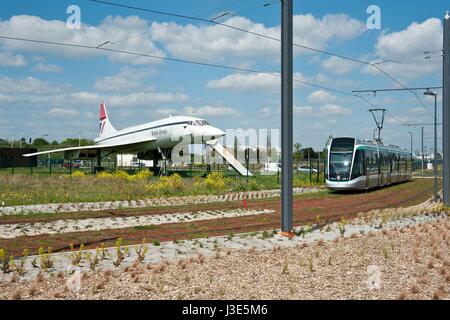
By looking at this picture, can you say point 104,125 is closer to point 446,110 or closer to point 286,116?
point 446,110

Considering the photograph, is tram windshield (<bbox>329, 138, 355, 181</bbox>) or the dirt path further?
tram windshield (<bbox>329, 138, 355, 181</bbox>)

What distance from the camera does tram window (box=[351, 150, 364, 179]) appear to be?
91.3ft

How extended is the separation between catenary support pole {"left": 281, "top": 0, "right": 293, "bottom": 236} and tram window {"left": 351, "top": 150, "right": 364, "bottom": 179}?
17091mm

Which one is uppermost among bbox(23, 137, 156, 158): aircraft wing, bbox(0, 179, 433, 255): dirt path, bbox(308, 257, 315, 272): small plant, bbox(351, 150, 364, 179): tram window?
bbox(23, 137, 156, 158): aircraft wing

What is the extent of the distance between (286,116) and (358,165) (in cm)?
1747

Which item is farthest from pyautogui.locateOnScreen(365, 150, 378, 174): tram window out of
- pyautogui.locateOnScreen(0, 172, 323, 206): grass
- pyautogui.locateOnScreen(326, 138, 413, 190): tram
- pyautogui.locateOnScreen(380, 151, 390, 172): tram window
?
pyautogui.locateOnScreen(0, 172, 323, 206): grass

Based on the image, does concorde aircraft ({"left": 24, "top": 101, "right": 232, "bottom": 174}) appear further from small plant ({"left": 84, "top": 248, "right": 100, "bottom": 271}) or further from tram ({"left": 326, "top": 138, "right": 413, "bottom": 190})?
small plant ({"left": 84, "top": 248, "right": 100, "bottom": 271})

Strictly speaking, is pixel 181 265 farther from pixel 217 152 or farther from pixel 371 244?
pixel 217 152

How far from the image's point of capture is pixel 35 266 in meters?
8.07

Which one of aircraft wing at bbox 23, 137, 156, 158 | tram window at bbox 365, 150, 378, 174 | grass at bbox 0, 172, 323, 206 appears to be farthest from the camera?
aircraft wing at bbox 23, 137, 156, 158

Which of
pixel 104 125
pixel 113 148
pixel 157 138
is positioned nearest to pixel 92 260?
pixel 157 138

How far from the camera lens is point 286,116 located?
38.6 feet

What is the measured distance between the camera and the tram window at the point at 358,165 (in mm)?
27828

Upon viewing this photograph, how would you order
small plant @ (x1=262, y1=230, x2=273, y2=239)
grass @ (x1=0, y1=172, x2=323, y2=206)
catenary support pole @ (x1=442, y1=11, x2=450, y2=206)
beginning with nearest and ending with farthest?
small plant @ (x1=262, y1=230, x2=273, y2=239) < catenary support pole @ (x1=442, y1=11, x2=450, y2=206) < grass @ (x1=0, y1=172, x2=323, y2=206)
